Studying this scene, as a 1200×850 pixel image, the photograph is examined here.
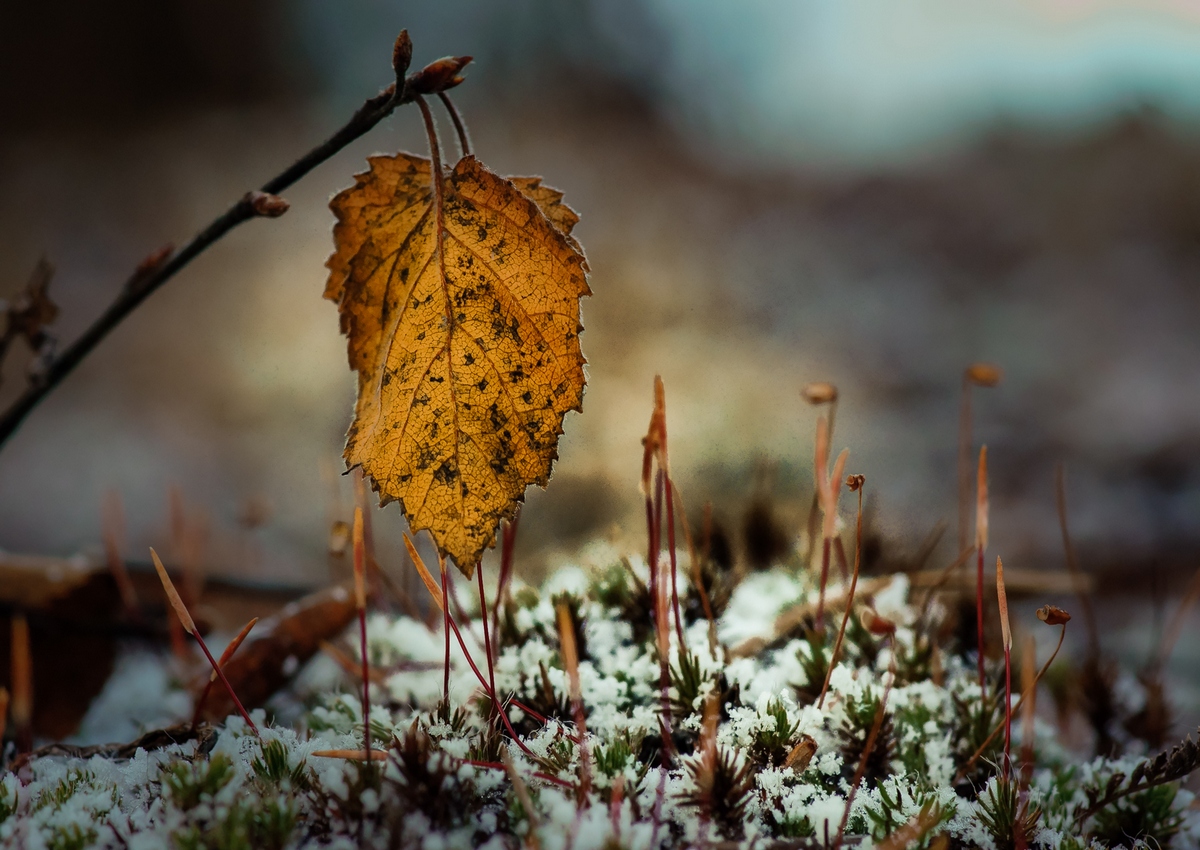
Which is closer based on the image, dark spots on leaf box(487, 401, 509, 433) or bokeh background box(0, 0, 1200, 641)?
dark spots on leaf box(487, 401, 509, 433)

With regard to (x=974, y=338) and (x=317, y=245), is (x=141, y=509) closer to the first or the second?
(x=317, y=245)

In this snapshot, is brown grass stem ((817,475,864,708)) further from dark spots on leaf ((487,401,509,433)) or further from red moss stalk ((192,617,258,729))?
red moss stalk ((192,617,258,729))

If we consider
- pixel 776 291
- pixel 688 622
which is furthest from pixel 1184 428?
pixel 688 622

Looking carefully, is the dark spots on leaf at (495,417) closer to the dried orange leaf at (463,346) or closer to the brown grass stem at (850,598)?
the dried orange leaf at (463,346)

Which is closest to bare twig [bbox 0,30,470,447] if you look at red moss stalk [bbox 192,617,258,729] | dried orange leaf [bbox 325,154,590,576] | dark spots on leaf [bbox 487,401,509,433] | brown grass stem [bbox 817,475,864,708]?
dried orange leaf [bbox 325,154,590,576]

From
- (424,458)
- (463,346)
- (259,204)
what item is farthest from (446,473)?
(259,204)

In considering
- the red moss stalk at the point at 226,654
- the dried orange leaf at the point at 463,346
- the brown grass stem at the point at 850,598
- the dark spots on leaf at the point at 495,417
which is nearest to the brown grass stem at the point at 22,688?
the red moss stalk at the point at 226,654
